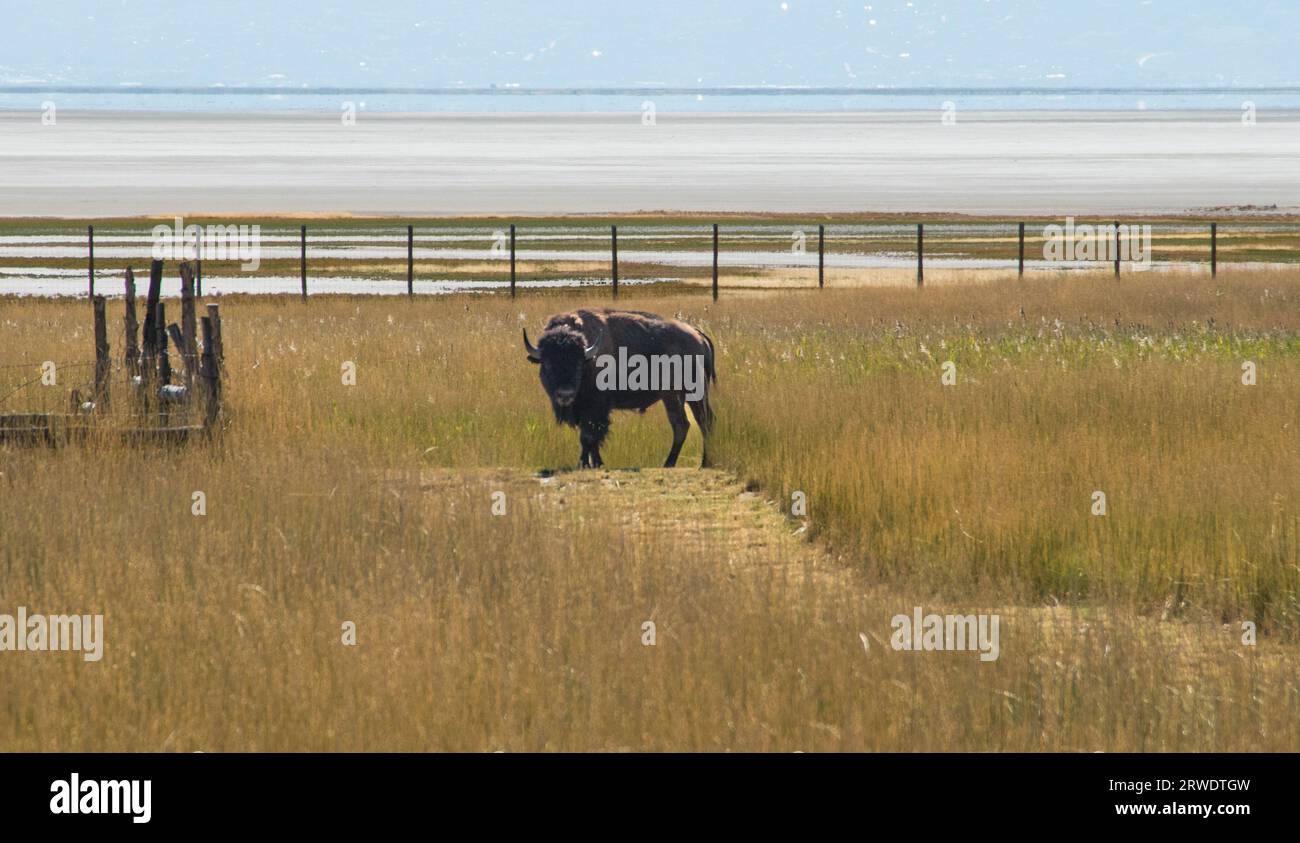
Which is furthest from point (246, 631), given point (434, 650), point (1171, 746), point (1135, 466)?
point (1135, 466)

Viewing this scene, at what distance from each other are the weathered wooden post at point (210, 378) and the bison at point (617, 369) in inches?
110

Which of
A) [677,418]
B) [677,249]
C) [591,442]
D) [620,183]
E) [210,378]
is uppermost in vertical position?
[620,183]

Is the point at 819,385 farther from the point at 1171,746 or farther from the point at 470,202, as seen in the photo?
the point at 470,202

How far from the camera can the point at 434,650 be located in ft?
27.8

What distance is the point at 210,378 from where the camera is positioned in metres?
14.6

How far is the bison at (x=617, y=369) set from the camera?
1516 cm

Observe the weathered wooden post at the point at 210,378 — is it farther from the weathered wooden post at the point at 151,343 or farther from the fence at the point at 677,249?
the fence at the point at 677,249

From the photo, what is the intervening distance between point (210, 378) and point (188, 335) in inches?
30.1

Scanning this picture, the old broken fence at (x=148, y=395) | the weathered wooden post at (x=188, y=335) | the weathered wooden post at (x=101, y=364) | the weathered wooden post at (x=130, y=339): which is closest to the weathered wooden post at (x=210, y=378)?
the old broken fence at (x=148, y=395)

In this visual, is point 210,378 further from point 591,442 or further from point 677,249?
point 677,249

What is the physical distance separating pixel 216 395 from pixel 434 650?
6898mm

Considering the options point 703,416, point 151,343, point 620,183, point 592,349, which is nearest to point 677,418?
point 703,416

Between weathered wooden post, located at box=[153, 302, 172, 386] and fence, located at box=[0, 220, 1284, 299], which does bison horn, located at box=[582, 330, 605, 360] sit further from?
fence, located at box=[0, 220, 1284, 299]

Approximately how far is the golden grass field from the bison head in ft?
2.77
